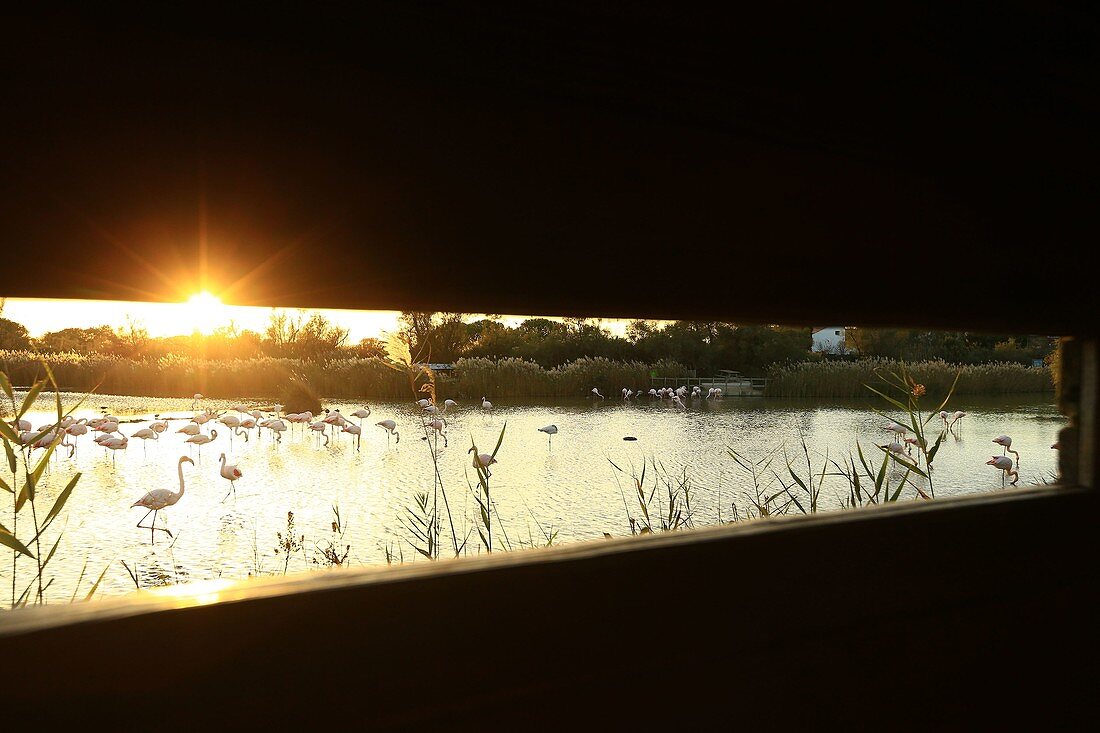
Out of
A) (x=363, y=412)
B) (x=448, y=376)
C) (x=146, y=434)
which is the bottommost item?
(x=146, y=434)


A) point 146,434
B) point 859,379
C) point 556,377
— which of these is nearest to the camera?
point 556,377

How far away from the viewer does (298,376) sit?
8.23 feet

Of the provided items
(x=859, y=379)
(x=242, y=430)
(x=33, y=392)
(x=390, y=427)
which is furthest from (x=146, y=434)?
(x=859, y=379)

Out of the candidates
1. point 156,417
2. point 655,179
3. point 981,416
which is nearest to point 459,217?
point 655,179

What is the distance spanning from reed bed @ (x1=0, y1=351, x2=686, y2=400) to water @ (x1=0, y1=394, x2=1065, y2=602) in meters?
0.20

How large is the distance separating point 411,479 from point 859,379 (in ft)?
20.6

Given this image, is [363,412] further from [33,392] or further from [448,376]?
[33,392]

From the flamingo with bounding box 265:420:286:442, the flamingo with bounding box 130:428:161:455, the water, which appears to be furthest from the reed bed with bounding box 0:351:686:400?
the flamingo with bounding box 130:428:161:455

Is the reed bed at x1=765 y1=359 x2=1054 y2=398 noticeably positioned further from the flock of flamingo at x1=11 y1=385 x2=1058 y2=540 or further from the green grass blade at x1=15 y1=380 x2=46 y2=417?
the green grass blade at x1=15 y1=380 x2=46 y2=417

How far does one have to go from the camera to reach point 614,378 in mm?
6684

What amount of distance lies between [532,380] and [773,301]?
4.84 metres

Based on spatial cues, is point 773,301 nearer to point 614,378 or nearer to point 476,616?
point 476,616

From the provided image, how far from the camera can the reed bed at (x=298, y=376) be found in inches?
53.2

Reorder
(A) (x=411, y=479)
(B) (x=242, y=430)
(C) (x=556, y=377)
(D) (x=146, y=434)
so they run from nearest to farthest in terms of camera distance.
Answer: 1. (A) (x=411, y=479)
2. (C) (x=556, y=377)
3. (D) (x=146, y=434)
4. (B) (x=242, y=430)
